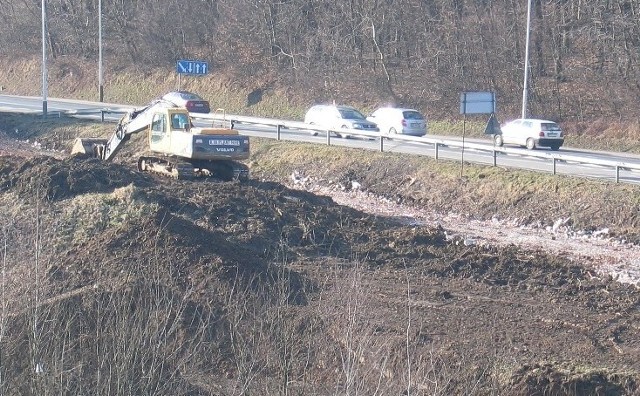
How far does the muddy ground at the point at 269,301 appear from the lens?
30.7 ft

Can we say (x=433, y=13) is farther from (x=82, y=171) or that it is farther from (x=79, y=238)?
(x=79, y=238)

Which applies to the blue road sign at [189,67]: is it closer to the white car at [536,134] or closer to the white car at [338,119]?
the white car at [338,119]

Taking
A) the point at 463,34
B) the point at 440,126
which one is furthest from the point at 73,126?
the point at 463,34

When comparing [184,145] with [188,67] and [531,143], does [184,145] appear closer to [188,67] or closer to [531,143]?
[188,67]

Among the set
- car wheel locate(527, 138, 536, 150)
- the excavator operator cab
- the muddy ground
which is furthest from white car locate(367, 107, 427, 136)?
the excavator operator cab

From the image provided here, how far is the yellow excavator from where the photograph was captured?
1016 inches

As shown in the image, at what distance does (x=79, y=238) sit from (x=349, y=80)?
37056 millimetres

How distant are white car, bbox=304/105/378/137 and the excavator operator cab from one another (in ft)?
46.4

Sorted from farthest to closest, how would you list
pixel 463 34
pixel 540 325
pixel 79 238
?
pixel 463 34
pixel 79 238
pixel 540 325

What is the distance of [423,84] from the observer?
52125 mm

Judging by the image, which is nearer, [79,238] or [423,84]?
[79,238]

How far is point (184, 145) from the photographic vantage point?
25.9 m

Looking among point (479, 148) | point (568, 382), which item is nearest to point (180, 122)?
point (479, 148)

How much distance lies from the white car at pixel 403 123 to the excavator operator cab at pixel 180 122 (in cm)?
1704
